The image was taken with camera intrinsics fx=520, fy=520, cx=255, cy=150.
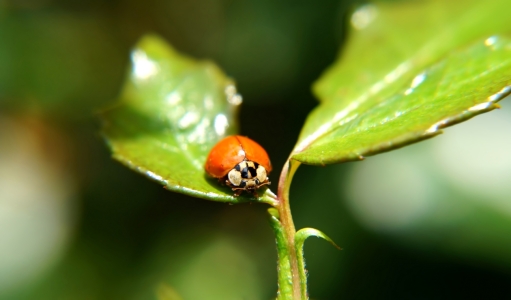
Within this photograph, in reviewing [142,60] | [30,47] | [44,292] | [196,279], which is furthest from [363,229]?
[30,47]

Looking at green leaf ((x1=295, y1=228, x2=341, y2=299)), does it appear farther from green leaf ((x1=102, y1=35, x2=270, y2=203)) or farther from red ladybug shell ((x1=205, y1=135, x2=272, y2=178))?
red ladybug shell ((x1=205, y1=135, x2=272, y2=178))

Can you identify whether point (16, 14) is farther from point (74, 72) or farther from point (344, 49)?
point (344, 49)

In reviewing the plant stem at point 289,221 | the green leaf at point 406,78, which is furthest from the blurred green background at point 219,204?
the plant stem at point 289,221

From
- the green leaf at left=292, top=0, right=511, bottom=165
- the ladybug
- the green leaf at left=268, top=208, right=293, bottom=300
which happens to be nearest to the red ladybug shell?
the ladybug

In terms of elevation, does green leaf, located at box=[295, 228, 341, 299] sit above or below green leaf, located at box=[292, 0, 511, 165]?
below

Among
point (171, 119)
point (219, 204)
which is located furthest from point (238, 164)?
point (219, 204)

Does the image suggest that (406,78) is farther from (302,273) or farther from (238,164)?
(302,273)

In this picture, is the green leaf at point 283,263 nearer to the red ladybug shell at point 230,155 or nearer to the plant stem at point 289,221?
the plant stem at point 289,221
